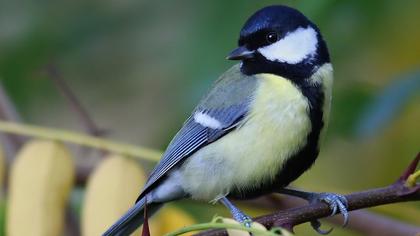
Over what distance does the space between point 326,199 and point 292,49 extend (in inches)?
11.1

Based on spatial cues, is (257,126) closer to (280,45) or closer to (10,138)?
(280,45)

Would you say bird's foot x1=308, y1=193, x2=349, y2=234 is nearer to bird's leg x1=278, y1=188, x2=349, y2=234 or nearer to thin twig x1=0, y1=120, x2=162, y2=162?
bird's leg x1=278, y1=188, x2=349, y2=234

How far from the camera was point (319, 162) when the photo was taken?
214 centimetres

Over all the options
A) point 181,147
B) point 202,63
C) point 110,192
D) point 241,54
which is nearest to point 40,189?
point 110,192

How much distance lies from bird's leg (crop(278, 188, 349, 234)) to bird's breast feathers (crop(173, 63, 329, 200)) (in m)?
0.08

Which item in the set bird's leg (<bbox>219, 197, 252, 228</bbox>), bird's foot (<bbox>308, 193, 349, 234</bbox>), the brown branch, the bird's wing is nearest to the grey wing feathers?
the bird's wing

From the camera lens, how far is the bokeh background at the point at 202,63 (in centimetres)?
169

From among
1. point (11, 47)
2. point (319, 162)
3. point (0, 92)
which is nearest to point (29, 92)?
point (11, 47)

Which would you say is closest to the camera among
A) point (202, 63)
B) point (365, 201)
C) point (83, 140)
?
point (365, 201)

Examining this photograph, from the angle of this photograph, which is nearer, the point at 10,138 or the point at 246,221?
the point at 246,221

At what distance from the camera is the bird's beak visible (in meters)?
1.52

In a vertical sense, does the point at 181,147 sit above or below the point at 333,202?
→ above

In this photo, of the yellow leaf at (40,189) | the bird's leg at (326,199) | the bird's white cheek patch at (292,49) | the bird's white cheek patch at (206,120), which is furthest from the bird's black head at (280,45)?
the yellow leaf at (40,189)

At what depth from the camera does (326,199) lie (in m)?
1.41
